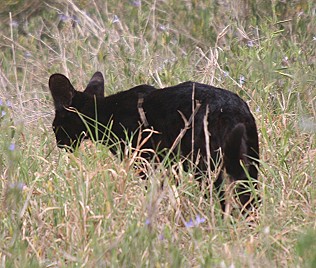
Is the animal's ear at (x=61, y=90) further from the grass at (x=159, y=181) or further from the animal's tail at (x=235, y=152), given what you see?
the animal's tail at (x=235, y=152)

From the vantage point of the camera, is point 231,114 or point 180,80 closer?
point 231,114

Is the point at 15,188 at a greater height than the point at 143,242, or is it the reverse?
the point at 15,188

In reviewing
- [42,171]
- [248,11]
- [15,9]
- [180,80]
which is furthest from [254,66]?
[15,9]

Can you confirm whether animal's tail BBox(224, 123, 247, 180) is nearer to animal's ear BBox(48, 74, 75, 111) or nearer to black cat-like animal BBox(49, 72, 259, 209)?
black cat-like animal BBox(49, 72, 259, 209)

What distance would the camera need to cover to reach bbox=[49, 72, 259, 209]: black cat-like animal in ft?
15.1

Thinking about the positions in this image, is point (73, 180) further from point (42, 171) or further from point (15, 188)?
point (15, 188)

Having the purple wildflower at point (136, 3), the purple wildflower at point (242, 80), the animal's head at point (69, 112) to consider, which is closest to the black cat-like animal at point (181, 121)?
the animal's head at point (69, 112)

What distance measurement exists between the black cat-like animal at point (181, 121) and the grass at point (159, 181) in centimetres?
15

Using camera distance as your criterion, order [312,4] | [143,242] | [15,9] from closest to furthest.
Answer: [143,242] → [312,4] → [15,9]

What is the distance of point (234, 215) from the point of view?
177 inches

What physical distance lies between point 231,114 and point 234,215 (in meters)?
0.57

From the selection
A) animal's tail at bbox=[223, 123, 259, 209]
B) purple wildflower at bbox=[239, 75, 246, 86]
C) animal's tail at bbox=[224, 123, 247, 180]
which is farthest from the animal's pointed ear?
animal's tail at bbox=[224, 123, 247, 180]

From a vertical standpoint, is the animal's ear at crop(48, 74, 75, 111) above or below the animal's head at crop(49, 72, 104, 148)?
above

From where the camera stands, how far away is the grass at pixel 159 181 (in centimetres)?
375
